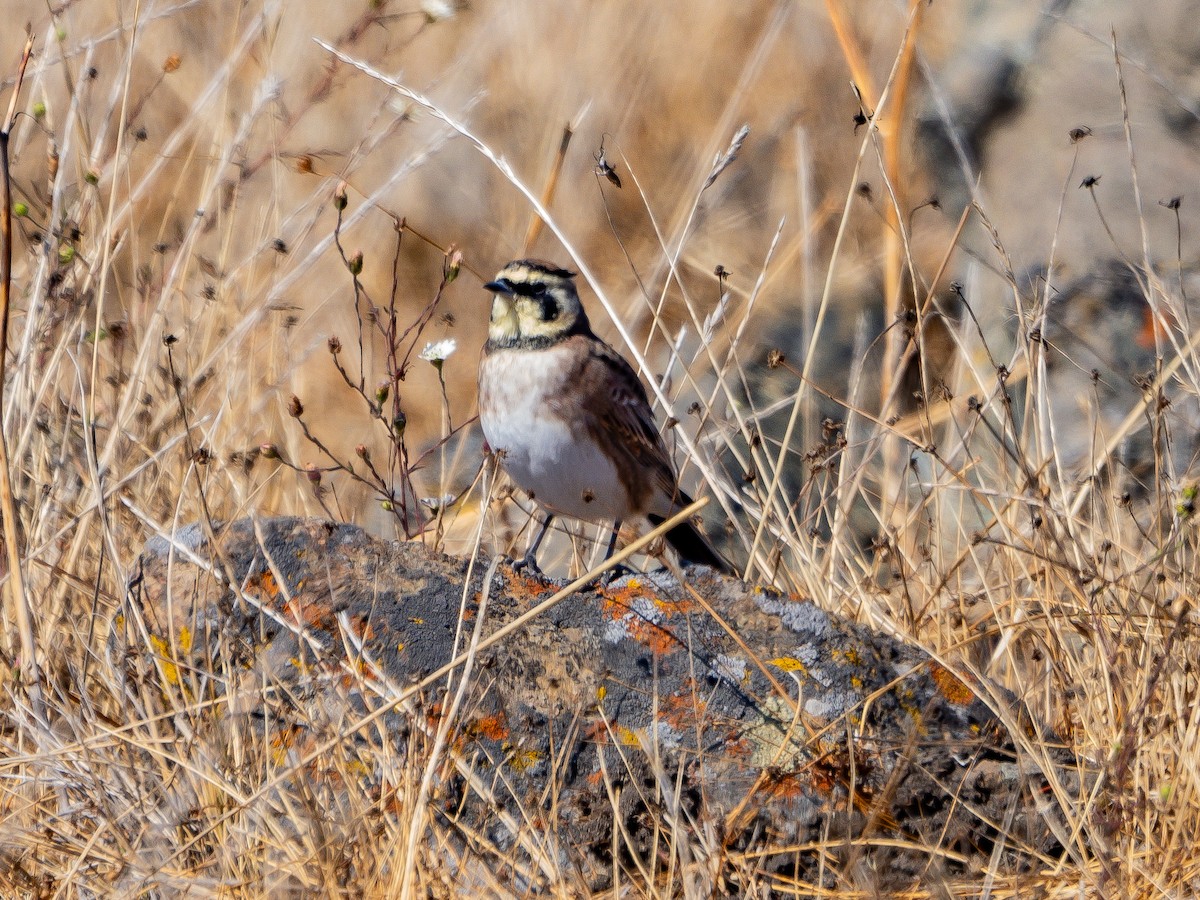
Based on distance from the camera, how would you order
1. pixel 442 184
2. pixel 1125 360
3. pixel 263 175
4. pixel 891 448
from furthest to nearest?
pixel 442 184 → pixel 263 175 → pixel 1125 360 → pixel 891 448

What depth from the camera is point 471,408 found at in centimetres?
823

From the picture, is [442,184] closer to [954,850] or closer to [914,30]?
[914,30]

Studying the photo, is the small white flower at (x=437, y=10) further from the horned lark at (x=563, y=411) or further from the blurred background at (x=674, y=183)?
the horned lark at (x=563, y=411)

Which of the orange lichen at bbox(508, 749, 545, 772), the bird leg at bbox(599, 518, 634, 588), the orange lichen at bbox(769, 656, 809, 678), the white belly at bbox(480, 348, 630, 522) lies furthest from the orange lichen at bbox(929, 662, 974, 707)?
the white belly at bbox(480, 348, 630, 522)

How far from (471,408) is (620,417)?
12.7ft

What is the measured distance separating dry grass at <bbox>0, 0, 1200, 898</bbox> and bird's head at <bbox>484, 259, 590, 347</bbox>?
163 mm

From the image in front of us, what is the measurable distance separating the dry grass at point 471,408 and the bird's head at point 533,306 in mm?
163

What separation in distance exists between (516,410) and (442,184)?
4.80 metres

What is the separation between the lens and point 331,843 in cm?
233

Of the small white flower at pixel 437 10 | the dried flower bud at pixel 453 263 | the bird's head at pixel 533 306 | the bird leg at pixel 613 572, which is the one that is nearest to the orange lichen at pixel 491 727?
the bird leg at pixel 613 572

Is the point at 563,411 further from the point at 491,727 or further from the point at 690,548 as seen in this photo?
the point at 491,727

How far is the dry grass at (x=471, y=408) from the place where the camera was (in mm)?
2623

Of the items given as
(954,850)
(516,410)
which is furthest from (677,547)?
(954,850)

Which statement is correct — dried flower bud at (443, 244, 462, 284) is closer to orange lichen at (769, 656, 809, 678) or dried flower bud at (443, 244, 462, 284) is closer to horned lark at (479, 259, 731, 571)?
horned lark at (479, 259, 731, 571)
